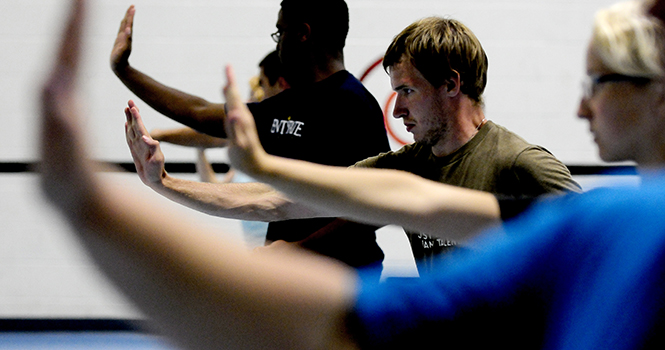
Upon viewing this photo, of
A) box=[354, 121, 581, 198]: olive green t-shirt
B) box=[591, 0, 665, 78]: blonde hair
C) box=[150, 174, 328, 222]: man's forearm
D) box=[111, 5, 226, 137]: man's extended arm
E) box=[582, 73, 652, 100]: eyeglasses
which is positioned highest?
box=[591, 0, 665, 78]: blonde hair

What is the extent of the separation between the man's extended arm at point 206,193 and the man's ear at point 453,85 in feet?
1.60

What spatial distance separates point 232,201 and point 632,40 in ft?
4.17

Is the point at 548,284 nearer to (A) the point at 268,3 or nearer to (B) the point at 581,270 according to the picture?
(B) the point at 581,270

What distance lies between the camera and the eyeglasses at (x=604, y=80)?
67cm

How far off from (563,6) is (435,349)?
10.9 ft

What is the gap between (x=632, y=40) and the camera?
66 cm

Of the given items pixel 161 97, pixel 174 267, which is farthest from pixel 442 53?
pixel 174 267

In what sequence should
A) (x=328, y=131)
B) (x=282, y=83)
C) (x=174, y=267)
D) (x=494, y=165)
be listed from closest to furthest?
(x=174, y=267)
(x=494, y=165)
(x=328, y=131)
(x=282, y=83)

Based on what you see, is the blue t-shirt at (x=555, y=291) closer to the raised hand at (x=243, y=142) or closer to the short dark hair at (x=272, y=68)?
the raised hand at (x=243, y=142)

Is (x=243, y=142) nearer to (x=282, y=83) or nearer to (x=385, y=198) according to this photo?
(x=385, y=198)

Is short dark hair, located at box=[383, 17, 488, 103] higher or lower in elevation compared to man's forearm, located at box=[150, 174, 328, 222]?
higher

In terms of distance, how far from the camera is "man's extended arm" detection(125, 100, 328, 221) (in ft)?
5.48

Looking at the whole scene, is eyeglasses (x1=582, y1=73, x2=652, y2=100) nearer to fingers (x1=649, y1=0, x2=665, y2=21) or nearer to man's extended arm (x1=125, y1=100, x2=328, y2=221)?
fingers (x1=649, y1=0, x2=665, y2=21)

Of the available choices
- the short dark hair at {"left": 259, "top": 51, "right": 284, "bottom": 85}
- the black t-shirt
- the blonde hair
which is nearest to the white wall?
the short dark hair at {"left": 259, "top": 51, "right": 284, "bottom": 85}
